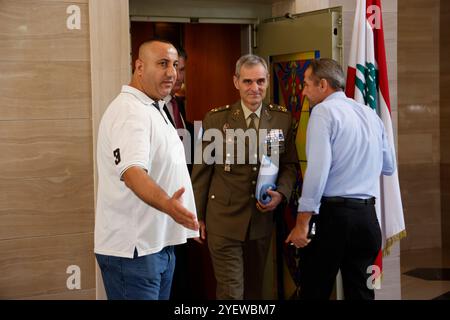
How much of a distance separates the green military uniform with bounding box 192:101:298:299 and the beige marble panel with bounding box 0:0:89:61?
84cm

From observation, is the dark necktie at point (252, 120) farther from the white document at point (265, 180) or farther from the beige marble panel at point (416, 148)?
the beige marble panel at point (416, 148)

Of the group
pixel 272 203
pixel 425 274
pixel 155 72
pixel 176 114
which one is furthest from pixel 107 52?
pixel 425 274

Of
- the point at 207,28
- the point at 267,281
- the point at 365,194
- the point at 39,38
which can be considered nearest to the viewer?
the point at 365,194

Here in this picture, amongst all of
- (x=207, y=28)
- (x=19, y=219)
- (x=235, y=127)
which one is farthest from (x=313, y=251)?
(x=207, y=28)

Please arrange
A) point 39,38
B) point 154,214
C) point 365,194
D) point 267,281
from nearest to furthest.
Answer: point 154,214
point 365,194
point 39,38
point 267,281

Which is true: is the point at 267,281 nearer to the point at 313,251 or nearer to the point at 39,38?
the point at 313,251

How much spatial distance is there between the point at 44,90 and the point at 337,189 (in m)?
1.65

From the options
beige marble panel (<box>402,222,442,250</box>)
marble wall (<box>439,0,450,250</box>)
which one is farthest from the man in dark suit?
marble wall (<box>439,0,450,250</box>)

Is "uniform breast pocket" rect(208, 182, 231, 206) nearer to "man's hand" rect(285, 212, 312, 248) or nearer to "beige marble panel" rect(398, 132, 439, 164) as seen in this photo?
"man's hand" rect(285, 212, 312, 248)

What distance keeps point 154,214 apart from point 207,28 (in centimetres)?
361

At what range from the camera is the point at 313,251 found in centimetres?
388

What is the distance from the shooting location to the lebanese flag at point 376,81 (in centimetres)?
440

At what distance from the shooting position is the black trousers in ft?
12.4

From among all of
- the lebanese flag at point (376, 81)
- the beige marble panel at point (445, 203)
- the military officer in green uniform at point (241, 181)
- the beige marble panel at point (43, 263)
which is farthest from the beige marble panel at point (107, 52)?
the beige marble panel at point (445, 203)
